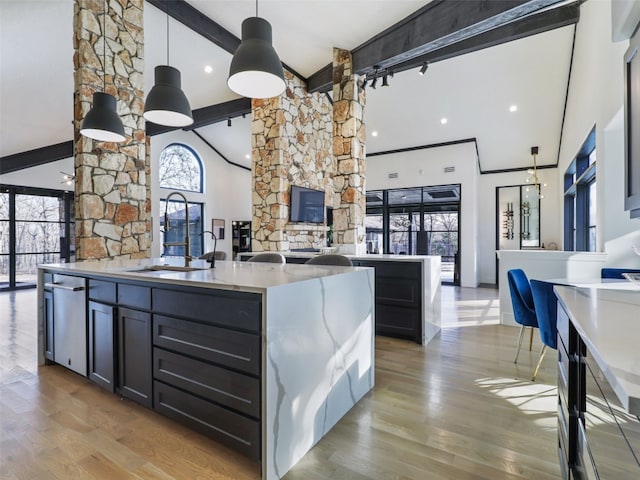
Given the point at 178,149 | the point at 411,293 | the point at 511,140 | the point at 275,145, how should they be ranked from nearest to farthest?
the point at 411,293, the point at 275,145, the point at 511,140, the point at 178,149

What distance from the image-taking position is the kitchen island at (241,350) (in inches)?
62.3

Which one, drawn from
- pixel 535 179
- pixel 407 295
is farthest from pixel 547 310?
pixel 535 179

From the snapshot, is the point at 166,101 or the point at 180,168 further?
the point at 180,168

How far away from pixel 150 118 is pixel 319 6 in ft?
8.19

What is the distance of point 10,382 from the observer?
2.68m

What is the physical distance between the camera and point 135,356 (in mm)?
2146

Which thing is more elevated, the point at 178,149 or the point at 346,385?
the point at 178,149

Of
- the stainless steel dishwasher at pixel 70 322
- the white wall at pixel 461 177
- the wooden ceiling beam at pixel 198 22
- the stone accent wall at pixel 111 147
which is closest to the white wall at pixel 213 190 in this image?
the wooden ceiling beam at pixel 198 22

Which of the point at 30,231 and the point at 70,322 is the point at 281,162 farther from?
the point at 30,231

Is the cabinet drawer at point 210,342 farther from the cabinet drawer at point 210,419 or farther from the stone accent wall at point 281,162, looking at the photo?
the stone accent wall at point 281,162

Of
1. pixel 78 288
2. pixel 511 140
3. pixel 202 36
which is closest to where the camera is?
pixel 78 288

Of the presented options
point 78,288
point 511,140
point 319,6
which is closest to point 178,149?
point 319,6

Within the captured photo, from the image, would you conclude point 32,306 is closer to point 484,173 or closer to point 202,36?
point 202,36

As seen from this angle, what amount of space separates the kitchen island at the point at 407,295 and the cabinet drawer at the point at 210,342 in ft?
8.02
